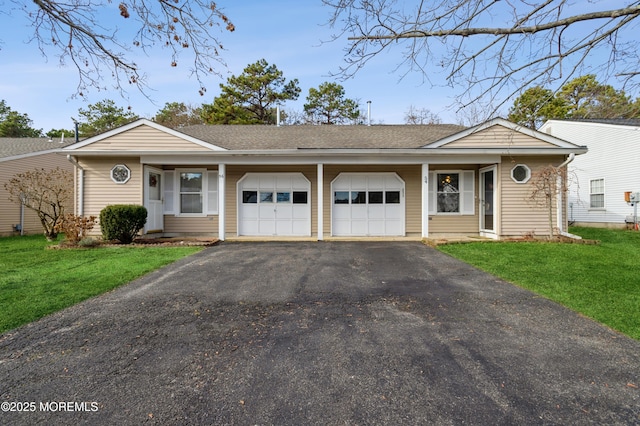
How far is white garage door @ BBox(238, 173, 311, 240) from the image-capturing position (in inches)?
457

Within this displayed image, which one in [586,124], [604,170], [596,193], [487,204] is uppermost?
[586,124]

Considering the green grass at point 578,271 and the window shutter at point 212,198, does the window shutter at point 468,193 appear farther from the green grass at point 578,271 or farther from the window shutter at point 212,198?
the window shutter at point 212,198

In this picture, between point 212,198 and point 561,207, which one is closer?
point 561,207

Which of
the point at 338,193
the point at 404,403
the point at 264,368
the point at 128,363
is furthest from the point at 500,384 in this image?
the point at 338,193

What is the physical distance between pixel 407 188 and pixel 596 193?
10706 millimetres

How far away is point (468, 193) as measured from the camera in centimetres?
1147

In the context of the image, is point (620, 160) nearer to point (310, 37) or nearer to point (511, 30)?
point (511, 30)

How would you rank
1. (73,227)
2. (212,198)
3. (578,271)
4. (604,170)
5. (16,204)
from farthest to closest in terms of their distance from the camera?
1. (604,170)
2. (16,204)
3. (212,198)
4. (73,227)
5. (578,271)

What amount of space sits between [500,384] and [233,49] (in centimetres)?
437

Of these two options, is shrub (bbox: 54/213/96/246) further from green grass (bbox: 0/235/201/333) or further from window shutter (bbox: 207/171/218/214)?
window shutter (bbox: 207/171/218/214)

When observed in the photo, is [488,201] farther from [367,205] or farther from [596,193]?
[596,193]

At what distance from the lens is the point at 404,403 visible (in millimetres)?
2262

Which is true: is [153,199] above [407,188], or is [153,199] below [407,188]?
below

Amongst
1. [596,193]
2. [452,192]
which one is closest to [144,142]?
[452,192]
